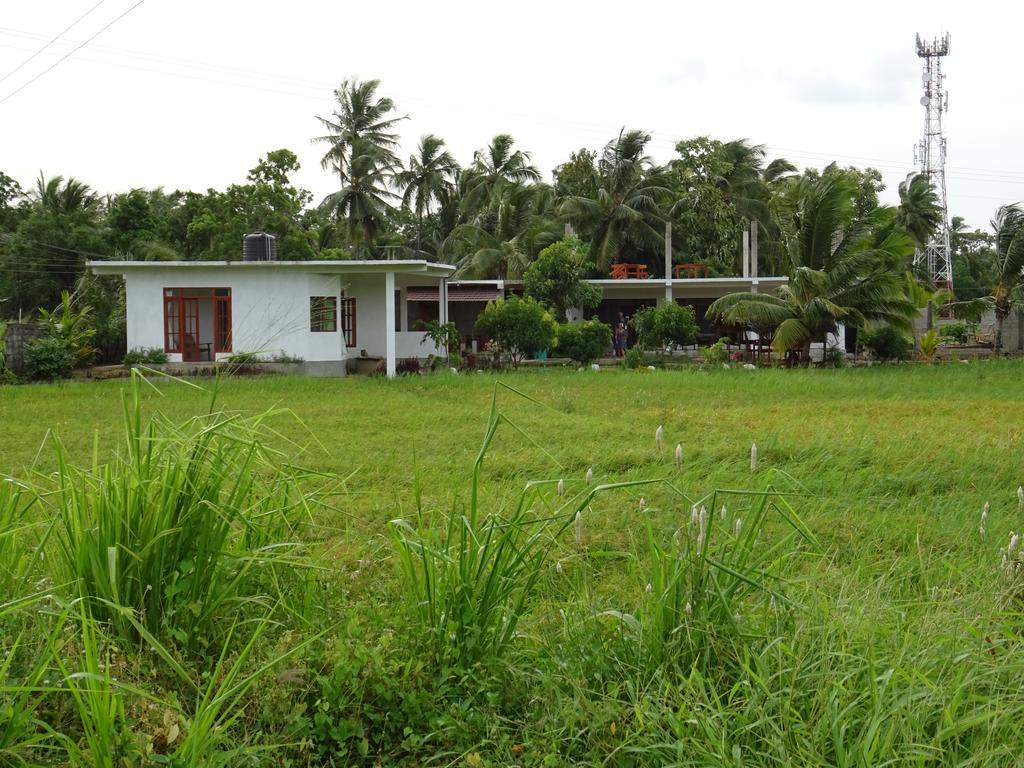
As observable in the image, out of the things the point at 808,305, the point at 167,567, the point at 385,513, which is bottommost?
the point at 385,513

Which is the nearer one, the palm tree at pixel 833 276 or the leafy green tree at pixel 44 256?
the palm tree at pixel 833 276

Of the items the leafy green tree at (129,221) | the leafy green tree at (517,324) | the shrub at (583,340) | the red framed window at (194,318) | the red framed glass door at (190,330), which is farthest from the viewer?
the leafy green tree at (129,221)

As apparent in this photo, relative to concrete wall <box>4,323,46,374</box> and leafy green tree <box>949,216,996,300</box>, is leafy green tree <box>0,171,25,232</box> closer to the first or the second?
concrete wall <box>4,323,46,374</box>

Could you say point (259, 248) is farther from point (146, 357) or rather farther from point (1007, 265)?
point (1007, 265)

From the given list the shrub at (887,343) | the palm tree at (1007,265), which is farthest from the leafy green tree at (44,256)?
the palm tree at (1007,265)

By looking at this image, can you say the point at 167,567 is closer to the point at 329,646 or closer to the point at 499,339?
the point at 329,646

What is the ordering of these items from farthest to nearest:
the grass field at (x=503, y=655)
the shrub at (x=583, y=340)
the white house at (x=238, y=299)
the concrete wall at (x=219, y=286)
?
1. the shrub at (x=583, y=340)
2. the concrete wall at (x=219, y=286)
3. the white house at (x=238, y=299)
4. the grass field at (x=503, y=655)

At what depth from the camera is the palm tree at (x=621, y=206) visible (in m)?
34.0

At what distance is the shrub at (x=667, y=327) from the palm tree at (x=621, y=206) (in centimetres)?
929

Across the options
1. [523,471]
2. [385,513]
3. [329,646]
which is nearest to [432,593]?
[329,646]

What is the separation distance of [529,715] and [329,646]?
71 centimetres

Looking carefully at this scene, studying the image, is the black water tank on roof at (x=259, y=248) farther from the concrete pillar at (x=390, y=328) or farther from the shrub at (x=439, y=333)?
the shrub at (x=439, y=333)

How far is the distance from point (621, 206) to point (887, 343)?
500 inches

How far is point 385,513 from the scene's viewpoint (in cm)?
642
